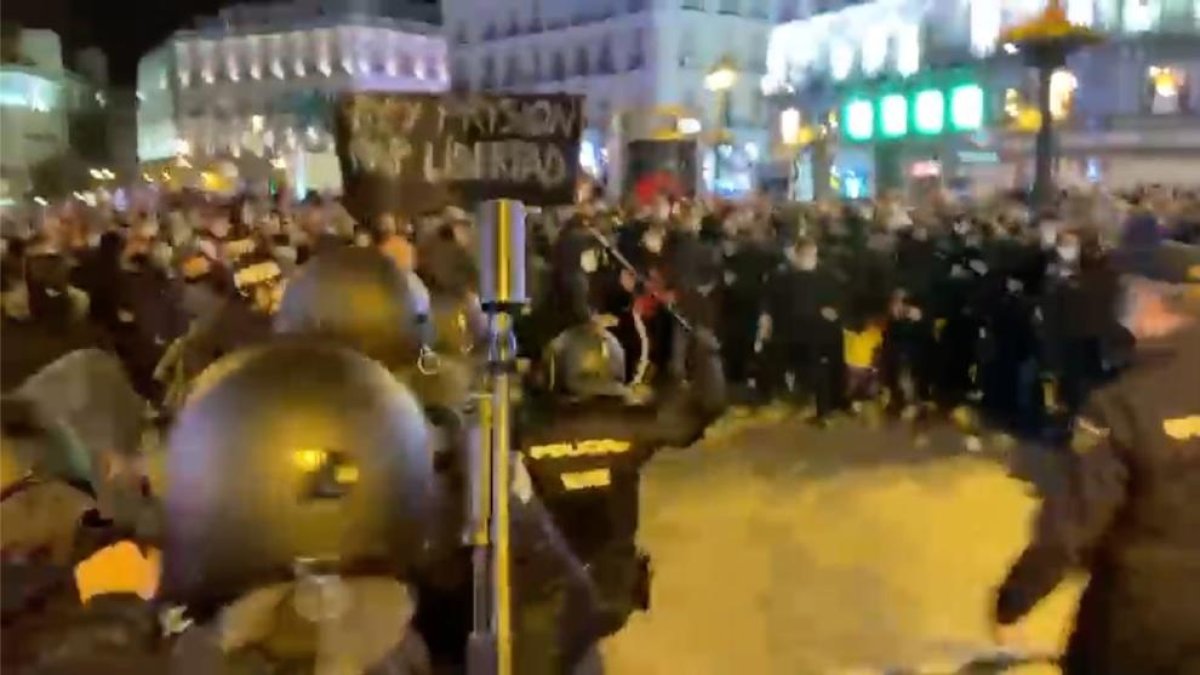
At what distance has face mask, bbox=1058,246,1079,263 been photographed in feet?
42.9

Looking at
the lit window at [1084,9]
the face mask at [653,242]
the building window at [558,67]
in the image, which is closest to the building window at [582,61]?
the building window at [558,67]

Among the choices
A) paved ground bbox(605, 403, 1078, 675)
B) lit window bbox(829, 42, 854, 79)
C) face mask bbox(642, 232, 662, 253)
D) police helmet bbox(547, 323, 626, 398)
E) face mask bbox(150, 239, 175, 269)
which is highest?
lit window bbox(829, 42, 854, 79)

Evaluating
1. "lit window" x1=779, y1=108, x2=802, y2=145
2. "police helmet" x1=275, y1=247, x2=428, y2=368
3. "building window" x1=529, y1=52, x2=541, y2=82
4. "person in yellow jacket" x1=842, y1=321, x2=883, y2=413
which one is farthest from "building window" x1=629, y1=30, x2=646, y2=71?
"police helmet" x1=275, y1=247, x2=428, y2=368

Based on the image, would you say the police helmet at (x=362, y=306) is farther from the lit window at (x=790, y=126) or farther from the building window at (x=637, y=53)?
the lit window at (x=790, y=126)

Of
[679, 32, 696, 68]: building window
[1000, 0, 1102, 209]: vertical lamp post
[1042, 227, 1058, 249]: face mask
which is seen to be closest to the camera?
[1042, 227, 1058, 249]: face mask

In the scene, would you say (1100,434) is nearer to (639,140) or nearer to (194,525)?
(194,525)

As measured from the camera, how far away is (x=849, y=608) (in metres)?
8.12

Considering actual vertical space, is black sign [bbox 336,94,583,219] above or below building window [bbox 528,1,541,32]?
below

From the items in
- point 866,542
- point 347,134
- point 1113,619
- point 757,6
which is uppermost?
point 757,6

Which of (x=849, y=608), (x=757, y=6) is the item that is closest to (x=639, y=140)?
(x=849, y=608)

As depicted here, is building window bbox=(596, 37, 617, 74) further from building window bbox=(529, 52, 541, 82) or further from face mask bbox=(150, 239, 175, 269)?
face mask bbox=(150, 239, 175, 269)

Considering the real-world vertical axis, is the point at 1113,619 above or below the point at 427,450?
below

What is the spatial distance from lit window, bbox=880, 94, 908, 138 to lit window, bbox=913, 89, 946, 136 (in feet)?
1.97

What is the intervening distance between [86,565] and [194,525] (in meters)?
0.30
